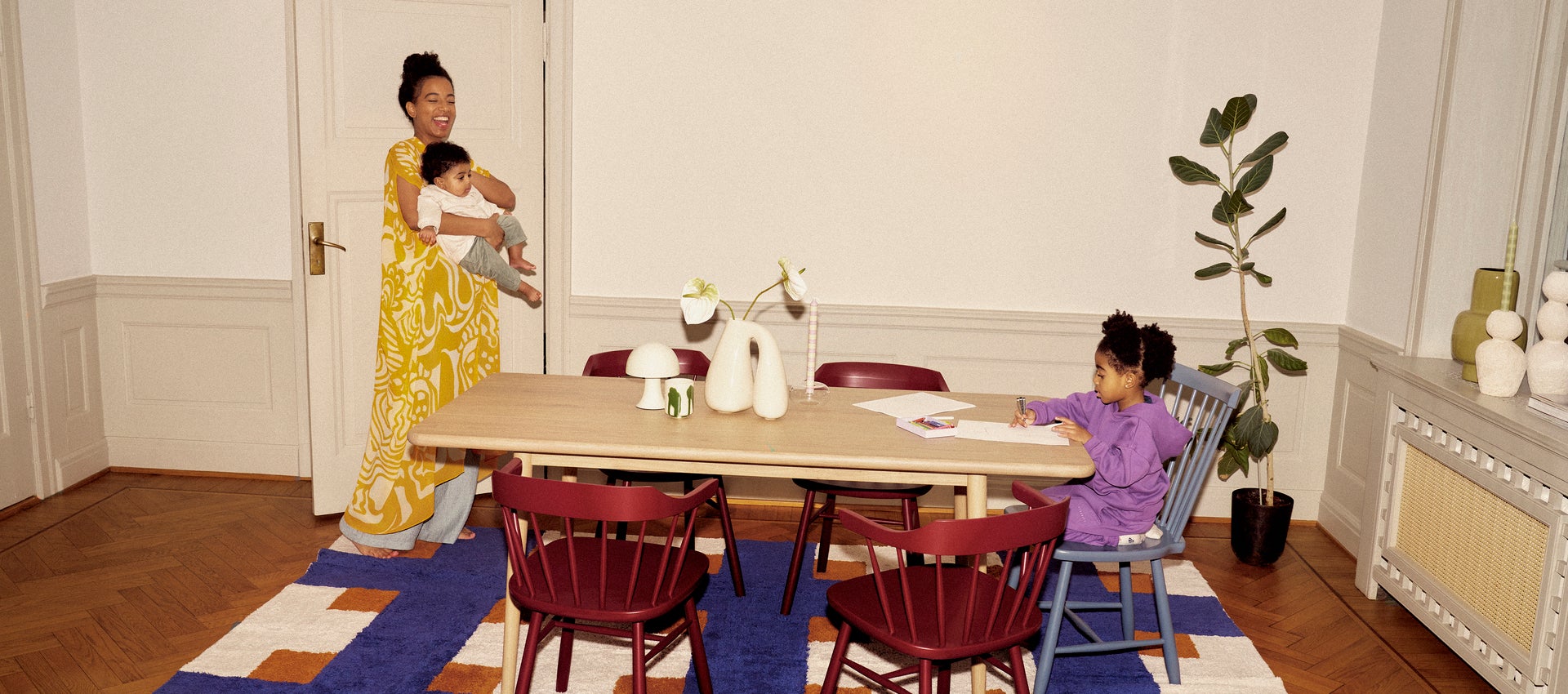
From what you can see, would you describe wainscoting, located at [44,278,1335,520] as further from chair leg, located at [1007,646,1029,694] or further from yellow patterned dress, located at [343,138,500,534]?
chair leg, located at [1007,646,1029,694]

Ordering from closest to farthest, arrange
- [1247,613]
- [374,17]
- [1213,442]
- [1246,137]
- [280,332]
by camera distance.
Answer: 1. [1213,442]
2. [1247,613]
3. [374,17]
4. [1246,137]
5. [280,332]

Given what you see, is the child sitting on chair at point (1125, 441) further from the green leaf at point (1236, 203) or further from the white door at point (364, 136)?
the white door at point (364, 136)

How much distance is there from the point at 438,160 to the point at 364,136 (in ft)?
1.67

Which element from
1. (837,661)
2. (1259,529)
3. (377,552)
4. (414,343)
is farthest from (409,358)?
(1259,529)

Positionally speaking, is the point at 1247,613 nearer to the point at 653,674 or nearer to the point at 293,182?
the point at 653,674

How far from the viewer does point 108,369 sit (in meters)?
5.17

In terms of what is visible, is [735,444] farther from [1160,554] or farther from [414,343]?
[414,343]

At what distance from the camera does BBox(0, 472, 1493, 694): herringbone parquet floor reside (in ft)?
11.3

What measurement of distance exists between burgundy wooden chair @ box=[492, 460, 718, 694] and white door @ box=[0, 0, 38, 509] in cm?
288

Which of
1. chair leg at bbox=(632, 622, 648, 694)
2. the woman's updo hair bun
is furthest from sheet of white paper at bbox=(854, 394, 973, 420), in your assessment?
the woman's updo hair bun

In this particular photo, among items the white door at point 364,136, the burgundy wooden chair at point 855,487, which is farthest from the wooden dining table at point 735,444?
the white door at point 364,136

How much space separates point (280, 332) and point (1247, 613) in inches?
163

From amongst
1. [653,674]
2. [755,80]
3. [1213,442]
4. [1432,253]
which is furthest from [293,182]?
[1432,253]

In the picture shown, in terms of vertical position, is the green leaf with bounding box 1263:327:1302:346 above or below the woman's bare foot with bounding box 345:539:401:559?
above
